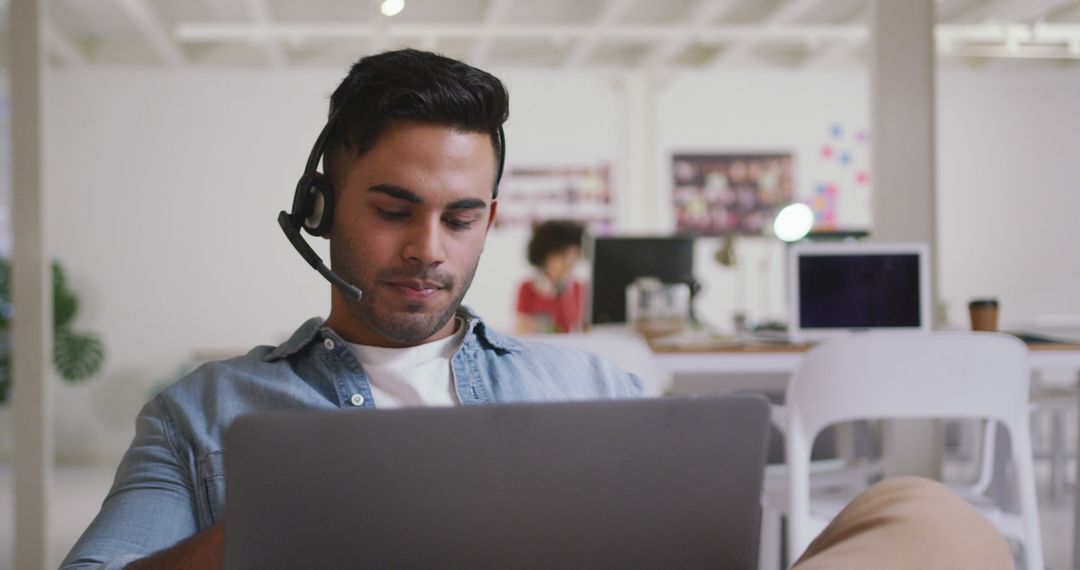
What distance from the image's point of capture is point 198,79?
6895 mm

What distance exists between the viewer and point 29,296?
3.26 m

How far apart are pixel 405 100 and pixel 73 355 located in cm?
574

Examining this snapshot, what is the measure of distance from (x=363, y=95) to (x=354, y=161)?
0.08 meters

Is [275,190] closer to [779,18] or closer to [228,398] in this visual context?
[779,18]

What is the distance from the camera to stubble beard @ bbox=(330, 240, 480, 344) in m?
1.15

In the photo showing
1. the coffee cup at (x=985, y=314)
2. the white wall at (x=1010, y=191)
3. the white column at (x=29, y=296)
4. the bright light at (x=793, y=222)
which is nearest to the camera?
the coffee cup at (x=985, y=314)

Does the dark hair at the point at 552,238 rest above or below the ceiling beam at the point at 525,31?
below

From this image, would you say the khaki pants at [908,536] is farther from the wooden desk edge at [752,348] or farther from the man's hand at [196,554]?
the wooden desk edge at [752,348]

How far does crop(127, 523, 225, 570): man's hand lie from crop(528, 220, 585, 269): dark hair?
12.5ft

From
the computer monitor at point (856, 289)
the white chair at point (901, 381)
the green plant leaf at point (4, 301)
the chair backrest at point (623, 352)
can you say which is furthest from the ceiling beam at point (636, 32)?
the white chair at point (901, 381)

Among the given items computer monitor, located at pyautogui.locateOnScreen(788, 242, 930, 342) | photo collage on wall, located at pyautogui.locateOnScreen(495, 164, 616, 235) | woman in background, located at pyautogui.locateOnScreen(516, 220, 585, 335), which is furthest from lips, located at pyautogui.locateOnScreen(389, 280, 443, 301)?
photo collage on wall, located at pyautogui.locateOnScreen(495, 164, 616, 235)

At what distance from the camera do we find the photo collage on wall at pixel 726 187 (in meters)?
7.23

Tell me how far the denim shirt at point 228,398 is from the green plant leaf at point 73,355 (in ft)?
18.3

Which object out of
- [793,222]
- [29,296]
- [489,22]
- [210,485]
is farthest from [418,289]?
[489,22]
